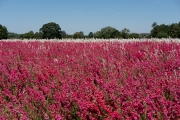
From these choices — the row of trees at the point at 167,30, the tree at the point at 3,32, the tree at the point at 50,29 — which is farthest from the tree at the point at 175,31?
the tree at the point at 3,32

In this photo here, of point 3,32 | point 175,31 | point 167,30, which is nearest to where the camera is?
point 3,32

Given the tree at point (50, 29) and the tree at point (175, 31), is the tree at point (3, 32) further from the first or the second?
the tree at point (175, 31)

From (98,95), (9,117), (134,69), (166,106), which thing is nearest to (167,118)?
(166,106)

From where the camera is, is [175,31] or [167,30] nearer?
[175,31]

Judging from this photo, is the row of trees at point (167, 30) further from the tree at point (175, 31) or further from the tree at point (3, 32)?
the tree at point (3, 32)

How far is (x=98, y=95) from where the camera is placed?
2689 millimetres

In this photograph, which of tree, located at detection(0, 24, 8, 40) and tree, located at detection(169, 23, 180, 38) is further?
tree, located at detection(169, 23, 180, 38)

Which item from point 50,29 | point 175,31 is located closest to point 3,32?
point 50,29

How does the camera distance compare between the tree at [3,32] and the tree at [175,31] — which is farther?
the tree at [175,31]

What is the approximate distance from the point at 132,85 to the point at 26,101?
1.53 metres

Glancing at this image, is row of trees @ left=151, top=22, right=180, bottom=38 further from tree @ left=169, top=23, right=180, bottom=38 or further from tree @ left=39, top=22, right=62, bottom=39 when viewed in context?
tree @ left=39, top=22, right=62, bottom=39

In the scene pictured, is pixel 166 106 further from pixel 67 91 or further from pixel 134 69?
pixel 134 69

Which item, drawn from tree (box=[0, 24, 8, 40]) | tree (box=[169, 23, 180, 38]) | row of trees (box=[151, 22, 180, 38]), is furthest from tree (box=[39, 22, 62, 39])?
tree (box=[169, 23, 180, 38])

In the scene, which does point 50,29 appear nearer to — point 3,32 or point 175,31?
point 3,32
